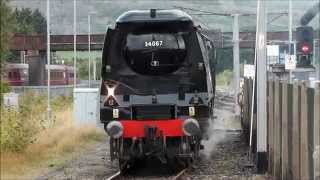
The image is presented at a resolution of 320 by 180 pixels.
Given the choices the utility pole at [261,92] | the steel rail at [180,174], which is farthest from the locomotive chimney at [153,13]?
the steel rail at [180,174]

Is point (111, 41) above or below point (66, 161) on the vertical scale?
above

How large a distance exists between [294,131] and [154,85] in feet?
16.6

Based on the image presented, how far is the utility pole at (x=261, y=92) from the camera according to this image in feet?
49.1

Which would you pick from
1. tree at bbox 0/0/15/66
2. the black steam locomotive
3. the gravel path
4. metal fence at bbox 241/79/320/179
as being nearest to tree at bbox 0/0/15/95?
tree at bbox 0/0/15/66

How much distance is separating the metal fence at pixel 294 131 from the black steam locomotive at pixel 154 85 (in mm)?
1779

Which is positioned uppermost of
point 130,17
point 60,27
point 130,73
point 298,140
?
point 60,27

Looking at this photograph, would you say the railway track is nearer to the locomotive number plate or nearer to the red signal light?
the locomotive number plate

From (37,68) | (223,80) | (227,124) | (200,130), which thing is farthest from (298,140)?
(223,80)

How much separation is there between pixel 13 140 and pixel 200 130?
5.44m

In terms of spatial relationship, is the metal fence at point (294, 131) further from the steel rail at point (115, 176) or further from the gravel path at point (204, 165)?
the steel rail at point (115, 176)

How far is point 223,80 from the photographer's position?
107 m

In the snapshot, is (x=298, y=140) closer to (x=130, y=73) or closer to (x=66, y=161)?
(x=130, y=73)

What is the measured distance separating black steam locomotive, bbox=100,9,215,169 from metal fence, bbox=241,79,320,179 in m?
1.78

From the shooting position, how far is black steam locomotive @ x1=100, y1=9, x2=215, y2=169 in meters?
14.9
